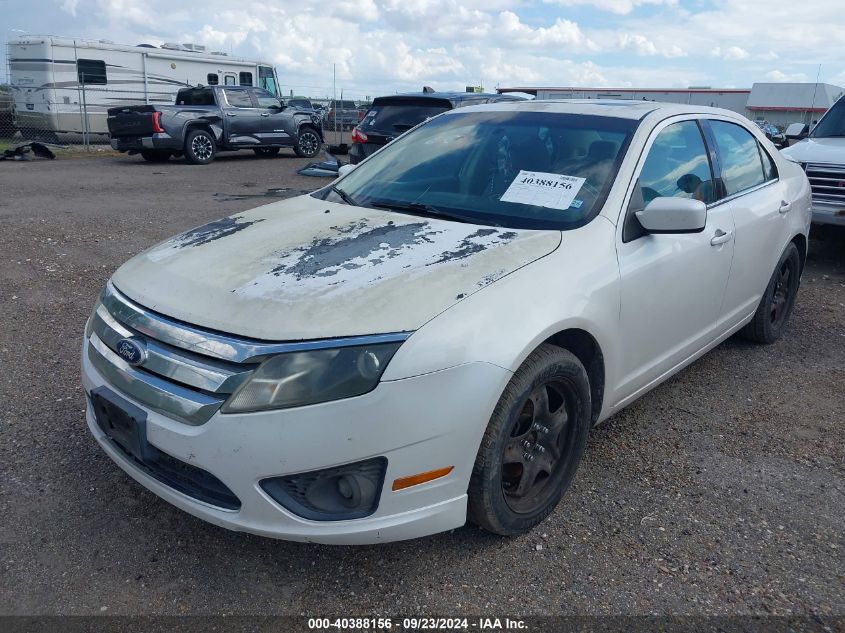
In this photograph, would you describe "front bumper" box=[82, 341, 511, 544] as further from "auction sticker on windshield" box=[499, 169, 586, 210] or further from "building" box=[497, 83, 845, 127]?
"building" box=[497, 83, 845, 127]

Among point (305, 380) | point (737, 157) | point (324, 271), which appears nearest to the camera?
point (305, 380)

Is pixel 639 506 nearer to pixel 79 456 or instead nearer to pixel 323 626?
pixel 323 626

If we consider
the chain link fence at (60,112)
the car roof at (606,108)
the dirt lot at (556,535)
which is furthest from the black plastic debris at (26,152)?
the car roof at (606,108)

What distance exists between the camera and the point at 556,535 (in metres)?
2.73

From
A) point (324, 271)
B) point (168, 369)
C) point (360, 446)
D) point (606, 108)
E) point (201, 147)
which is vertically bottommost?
point (201, 147)

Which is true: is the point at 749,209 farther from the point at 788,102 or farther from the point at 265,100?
the point at 788,102

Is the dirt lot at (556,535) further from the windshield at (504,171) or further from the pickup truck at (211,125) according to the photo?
the pickup truck at (211,125)

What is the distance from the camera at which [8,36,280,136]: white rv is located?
1841 cm

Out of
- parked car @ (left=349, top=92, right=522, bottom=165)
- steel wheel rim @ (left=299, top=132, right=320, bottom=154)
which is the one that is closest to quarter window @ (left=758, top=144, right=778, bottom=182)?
parked car @ (left=349, top=92, right=522, bottom=165)

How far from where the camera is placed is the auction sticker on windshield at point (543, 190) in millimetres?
3051

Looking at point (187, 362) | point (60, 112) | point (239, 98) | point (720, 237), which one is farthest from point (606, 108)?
point (60, 112)

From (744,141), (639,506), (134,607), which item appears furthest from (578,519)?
(744,141)

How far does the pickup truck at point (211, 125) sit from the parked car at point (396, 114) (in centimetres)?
688

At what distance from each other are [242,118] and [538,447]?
15.7 meters
